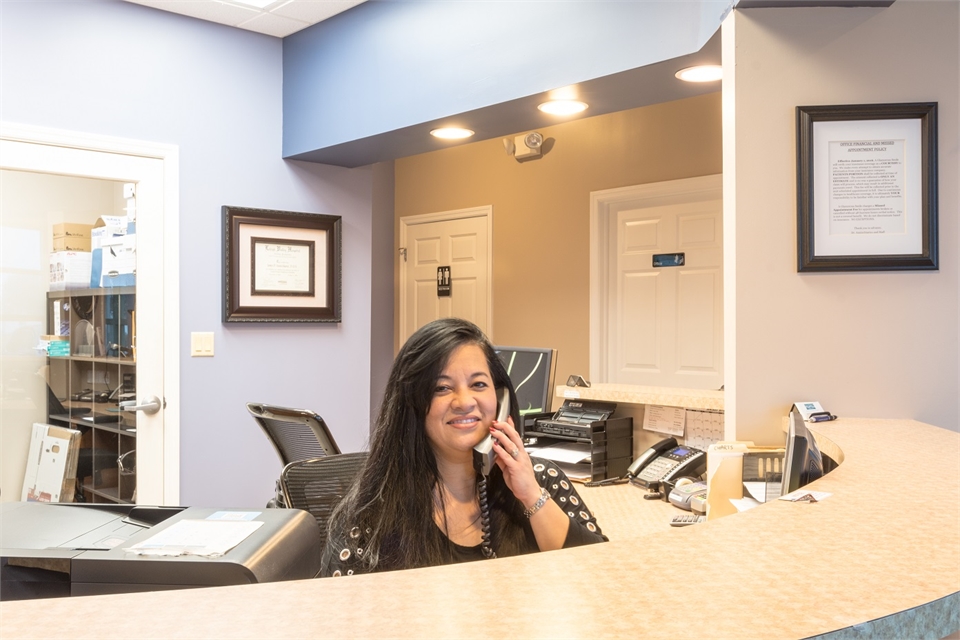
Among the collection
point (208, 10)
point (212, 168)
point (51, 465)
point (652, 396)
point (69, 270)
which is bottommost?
point (51, 465)

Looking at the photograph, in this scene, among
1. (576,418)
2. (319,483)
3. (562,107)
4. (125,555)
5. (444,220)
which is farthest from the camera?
(444,220)

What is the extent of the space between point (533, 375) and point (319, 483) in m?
1.44

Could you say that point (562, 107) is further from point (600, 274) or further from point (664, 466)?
point (600, 274)

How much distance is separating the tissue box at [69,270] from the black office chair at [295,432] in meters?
1.10

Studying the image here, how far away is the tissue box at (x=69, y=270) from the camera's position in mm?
2918

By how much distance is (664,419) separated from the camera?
2508 millimetres

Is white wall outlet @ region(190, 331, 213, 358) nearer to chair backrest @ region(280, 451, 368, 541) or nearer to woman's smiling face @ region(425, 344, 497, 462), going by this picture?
chair backrest @ region(280, 451, 368, 541)

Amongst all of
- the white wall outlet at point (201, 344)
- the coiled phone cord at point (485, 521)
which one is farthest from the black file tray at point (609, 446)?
the white wall outlet at point (201, 344)

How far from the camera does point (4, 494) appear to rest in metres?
2.77

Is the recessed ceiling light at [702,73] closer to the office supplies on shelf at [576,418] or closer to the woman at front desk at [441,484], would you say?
the office supplies on shelf at [576,418]

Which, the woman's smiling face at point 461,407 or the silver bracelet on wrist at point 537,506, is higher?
the woman's smiling face at point 461,407

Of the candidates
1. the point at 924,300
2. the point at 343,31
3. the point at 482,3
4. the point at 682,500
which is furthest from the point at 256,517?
the point at 343,31

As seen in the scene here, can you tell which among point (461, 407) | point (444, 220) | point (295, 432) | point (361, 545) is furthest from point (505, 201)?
point (361, 545)

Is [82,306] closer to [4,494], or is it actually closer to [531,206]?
[4,494]
